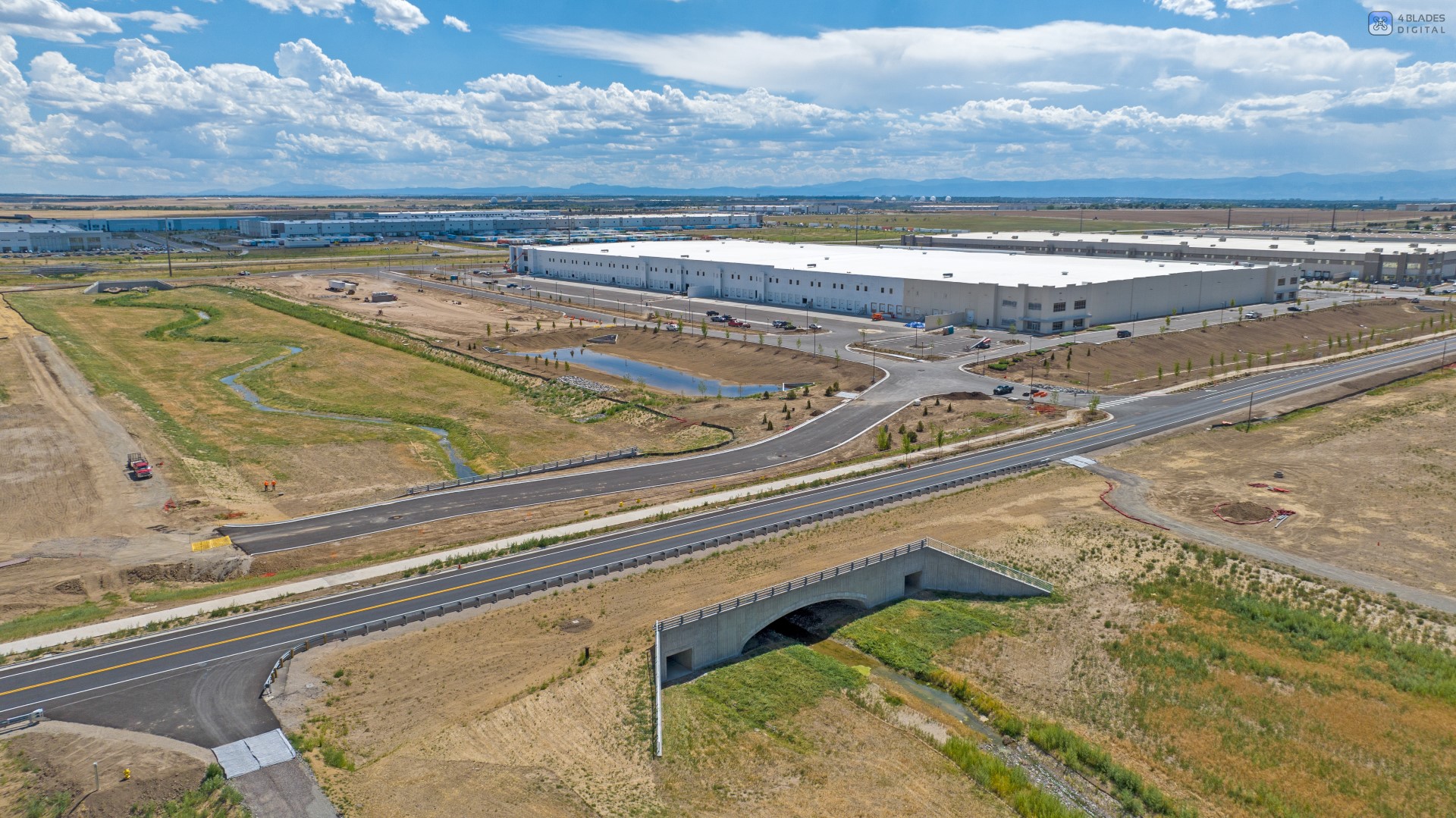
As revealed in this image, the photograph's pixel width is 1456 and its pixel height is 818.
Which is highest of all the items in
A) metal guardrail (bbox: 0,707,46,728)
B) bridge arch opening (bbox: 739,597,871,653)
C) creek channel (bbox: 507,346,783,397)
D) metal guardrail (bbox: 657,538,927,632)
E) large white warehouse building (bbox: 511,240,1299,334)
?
Result: large white warehouse building (bbox: 511,240,1299,334)

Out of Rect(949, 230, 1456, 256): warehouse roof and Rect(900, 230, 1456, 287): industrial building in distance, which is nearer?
Rect(900, 230, 1456, 287): industrial building in distance

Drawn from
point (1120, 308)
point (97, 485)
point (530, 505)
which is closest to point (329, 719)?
point (530, 505)

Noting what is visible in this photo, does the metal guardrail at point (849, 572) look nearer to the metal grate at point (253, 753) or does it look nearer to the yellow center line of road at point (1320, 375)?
the metal grate at point (253, 753)

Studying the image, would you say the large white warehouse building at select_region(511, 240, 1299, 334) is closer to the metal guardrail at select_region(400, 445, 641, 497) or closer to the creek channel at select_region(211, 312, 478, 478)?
the metal guardrail at select_region(400, 445, 641, 497)

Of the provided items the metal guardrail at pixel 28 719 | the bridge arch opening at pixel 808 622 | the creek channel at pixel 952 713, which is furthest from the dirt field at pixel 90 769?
the creek channel at pixel 952 713

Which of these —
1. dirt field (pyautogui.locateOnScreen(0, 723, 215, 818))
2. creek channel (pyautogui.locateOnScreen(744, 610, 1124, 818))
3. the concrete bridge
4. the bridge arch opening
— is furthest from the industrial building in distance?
dirt field (pyautogui.locateOnScreen(0, 723, 215, 818))

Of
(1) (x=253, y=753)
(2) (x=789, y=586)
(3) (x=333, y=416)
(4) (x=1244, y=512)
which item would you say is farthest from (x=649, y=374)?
(1) (x=253, y=753)

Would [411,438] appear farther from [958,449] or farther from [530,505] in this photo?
[958,449]
